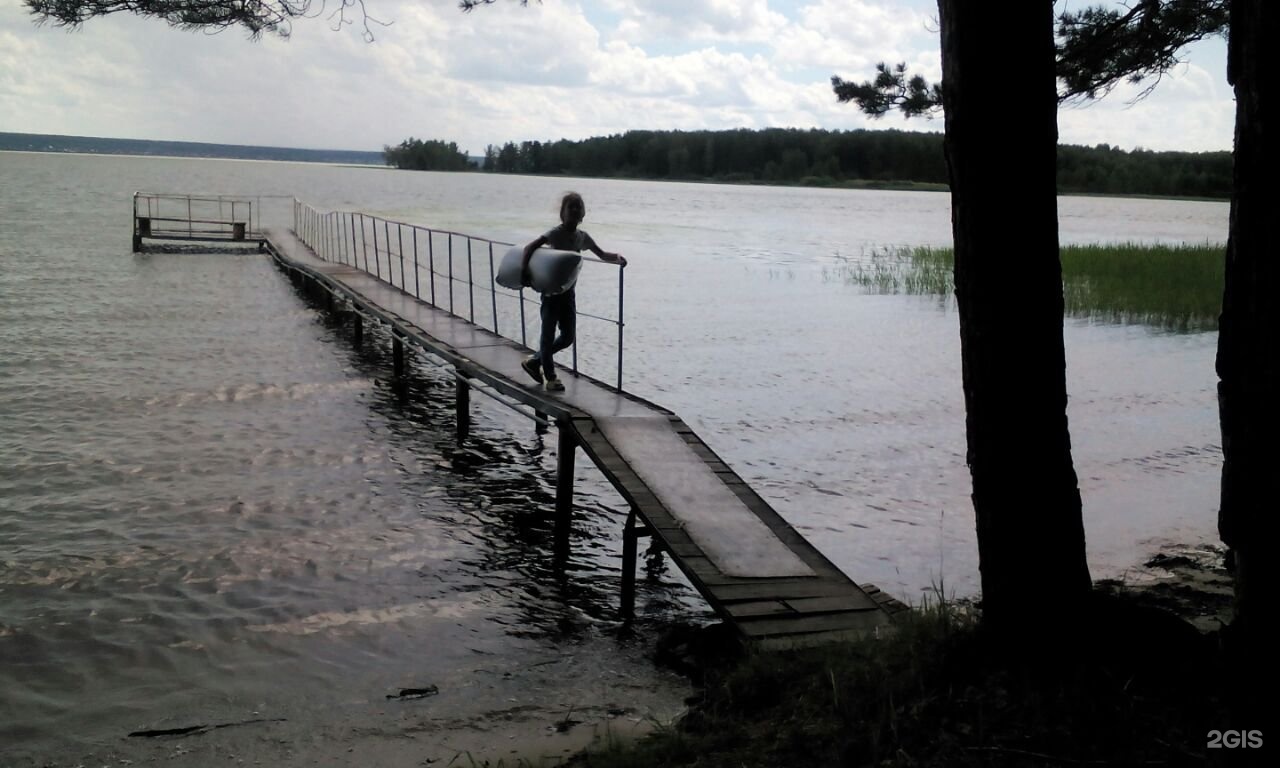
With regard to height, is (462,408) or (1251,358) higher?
(1251,358)

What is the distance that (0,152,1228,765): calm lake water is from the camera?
5.48m

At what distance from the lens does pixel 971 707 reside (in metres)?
3.51

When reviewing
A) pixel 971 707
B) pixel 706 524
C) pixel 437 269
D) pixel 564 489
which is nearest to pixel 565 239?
pixel 564 489

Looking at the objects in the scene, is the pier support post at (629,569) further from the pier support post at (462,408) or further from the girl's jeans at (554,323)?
the pier support post at (462,408)

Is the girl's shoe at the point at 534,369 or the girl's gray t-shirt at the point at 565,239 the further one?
the girl's shoe at the point at 534,369

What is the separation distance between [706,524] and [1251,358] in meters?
3.55

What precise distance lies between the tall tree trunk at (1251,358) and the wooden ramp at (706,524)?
1.99m

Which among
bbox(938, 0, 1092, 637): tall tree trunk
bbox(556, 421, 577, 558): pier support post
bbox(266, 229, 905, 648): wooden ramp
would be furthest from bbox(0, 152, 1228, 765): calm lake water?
bbox(938, 0, 1092, 637): tall tree trunk

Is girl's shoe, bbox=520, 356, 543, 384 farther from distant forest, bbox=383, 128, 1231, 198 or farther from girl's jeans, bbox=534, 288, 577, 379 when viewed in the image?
distant forest, bbox=383, 128, 1231, 198

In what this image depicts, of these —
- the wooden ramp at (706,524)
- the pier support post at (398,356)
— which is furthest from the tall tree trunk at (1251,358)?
the pier support post at (398,356)

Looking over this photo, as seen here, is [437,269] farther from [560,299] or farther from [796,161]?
[796,161]

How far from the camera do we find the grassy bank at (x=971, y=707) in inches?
126

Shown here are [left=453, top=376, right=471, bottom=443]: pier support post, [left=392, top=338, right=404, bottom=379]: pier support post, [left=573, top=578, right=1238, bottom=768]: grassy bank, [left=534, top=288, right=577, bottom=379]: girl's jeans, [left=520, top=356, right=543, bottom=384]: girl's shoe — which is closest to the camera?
[left=573, top=578, right=1238, bottom=768]: grassy bank

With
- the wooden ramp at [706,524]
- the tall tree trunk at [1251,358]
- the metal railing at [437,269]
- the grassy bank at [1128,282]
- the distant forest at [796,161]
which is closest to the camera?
the tall tree trunk at [1251,358]
